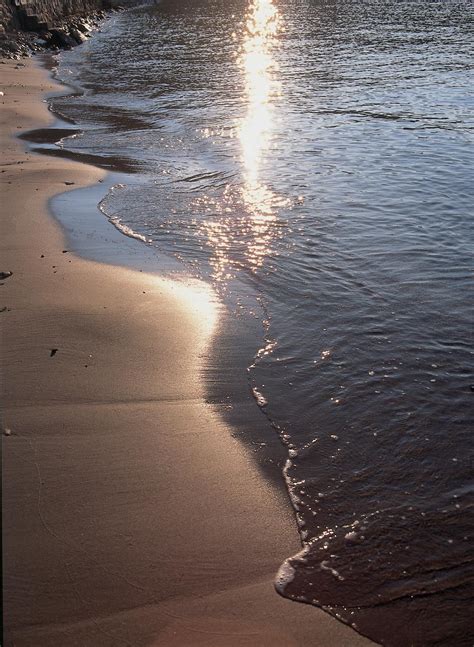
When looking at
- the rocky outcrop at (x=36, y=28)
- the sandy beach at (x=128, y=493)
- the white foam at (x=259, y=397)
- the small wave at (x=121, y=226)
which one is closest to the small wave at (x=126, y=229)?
the small wave at (x=121, y=226)

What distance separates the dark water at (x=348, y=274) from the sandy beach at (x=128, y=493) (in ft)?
1.01

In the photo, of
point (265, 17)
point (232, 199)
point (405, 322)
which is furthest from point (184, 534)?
point (265, 17)

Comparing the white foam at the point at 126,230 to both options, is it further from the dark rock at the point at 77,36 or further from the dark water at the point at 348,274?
the dark rock at the point at 77,36

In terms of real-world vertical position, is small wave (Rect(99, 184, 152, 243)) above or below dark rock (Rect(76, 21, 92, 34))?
below

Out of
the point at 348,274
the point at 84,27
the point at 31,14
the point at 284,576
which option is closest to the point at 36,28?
the point at 31,14

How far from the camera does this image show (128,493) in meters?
3.67

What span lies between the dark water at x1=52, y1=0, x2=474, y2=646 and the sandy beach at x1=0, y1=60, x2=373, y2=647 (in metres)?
0.31

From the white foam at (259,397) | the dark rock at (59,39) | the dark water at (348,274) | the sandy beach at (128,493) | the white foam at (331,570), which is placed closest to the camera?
the sandy beach at (128,493)

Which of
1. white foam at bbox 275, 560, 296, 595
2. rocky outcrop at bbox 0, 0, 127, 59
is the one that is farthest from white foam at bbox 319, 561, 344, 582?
rocky outcrop at bbox 0, 0, 127, 59

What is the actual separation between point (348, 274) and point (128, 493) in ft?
13.7

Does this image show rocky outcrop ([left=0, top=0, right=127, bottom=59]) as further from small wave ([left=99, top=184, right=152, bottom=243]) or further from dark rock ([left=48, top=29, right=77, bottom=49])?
small wave ([left=99, top=184, right=152, bottom=243])

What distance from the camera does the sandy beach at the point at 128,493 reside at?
2969 mm

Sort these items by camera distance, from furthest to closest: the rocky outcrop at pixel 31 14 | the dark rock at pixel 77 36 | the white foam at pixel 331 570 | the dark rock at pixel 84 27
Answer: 1. the dark rock at pixel 84 27
2. the dark rock at pixel 77 36
3. the rocky outcrop at pixel 31 14
4. the white foam at pixel 331 570

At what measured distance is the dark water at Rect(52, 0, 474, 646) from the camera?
11.5 feet
